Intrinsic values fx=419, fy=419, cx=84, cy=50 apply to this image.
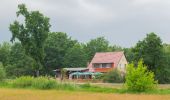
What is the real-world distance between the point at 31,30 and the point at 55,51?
30.1m

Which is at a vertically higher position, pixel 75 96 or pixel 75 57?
pixel 75 57

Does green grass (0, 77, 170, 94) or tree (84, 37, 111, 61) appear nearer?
green grass (0, 77, 170, 94)

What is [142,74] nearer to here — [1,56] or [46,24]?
[46,24]

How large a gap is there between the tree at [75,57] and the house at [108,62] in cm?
504

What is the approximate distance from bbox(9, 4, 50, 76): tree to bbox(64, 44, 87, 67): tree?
92.6 ft

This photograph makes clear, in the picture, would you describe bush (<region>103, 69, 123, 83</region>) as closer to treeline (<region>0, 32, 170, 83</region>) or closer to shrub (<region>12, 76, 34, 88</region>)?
treeline (<region>0, 32, 170, 83</region>)

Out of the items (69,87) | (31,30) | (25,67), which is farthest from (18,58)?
(69,87)

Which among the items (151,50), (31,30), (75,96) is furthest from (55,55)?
(75,96)

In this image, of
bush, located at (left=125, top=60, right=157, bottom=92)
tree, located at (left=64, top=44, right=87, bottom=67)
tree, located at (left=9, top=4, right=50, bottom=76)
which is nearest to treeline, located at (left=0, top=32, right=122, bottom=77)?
tree, located at (left=64, top=44, right=87, bottom=67)

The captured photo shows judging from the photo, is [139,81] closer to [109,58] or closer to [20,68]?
[109,58]

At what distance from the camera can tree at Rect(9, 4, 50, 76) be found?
72.2 metres

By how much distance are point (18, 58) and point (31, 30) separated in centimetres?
2967

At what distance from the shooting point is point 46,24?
73125mm

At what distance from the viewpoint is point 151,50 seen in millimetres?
65062
